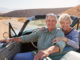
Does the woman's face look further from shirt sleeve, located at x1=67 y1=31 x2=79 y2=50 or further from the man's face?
the man's face

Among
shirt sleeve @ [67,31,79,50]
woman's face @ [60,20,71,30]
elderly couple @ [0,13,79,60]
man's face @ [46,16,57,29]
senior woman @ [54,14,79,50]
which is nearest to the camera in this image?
elderly couple @ [0,13,79,60]

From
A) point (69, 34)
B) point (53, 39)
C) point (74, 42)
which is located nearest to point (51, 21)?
point (53, 39)

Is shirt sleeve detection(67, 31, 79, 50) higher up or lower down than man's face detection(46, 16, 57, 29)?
lower down

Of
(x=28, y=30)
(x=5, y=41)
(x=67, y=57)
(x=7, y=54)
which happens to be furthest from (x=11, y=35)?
(x=67, y=57)

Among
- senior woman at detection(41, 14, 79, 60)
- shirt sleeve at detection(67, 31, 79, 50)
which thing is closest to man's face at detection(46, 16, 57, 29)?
senior woman at detection(41, 14, 79, 60)

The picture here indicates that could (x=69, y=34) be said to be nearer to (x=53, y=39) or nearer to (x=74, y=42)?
(x=74, y=42)

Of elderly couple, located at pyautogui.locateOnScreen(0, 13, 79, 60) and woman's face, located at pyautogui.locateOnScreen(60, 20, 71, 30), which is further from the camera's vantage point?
woman's face, located at pyautogui.locateOnScreen(60, 20, 71, 30)

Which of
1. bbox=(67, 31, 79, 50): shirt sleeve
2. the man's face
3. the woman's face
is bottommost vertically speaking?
bbox=(67, 31, 79, 50): shirt sleeve

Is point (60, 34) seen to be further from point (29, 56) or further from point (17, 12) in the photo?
point (17, 12)

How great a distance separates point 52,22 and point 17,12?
490 feet

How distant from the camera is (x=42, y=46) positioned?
11.8ft

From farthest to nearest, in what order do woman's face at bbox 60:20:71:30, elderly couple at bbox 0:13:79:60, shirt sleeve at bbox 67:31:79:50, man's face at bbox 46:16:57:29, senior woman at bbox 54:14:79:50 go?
woman's face at bbox 60:20:71:30, senior woman at bbox 54:14:79:50, shirt sleeve at bbox 67:31:79:50, man's face at bbox 46:16:57:29, elderly couple at bbox 0:13:79:60

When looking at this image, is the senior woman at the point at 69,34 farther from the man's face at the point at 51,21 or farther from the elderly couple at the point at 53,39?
the man's face at the point at 51,21

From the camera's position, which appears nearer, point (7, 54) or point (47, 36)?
point (47, 36)
